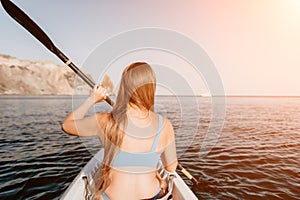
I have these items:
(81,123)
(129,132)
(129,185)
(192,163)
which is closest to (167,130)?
(129,132)

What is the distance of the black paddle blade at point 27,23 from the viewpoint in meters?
2.69

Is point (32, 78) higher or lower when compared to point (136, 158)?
higher

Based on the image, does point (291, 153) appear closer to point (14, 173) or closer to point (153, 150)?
point (153, 150)

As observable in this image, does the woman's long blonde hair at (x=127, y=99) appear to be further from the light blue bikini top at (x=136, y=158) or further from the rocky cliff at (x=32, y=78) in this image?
the rocky cliff at (x=32, y=78)

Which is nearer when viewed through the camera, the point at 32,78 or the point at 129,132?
the point at 129,132

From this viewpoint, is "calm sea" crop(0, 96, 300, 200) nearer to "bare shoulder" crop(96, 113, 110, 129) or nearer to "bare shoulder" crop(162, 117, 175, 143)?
"bare shoulder" crop(162, 117, 175, 143)

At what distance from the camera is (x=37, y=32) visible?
2979 mm

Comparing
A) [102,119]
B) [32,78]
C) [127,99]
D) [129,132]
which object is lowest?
[129,132]

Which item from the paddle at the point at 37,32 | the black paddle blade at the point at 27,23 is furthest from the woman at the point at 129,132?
the black paddle blade at the point at 27,23

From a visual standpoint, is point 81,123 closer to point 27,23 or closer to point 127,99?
point 127,99

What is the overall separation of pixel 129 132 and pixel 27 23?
7.31ft

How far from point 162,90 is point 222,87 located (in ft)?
2.44

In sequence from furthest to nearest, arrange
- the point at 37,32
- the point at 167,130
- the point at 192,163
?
1. the point at 192,163
2. the point at 37,32
3. the point at 167,130

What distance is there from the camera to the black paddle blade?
2.69 meters
